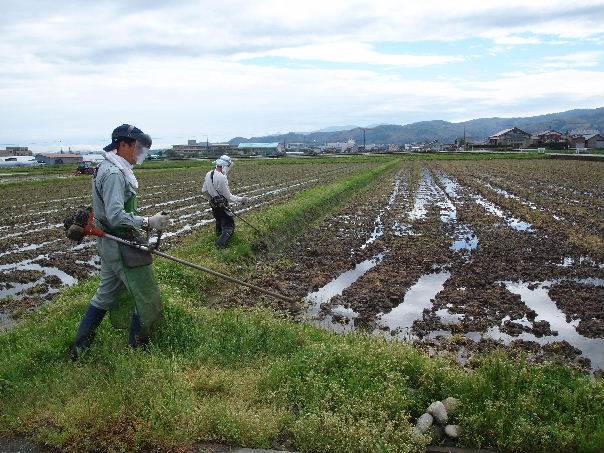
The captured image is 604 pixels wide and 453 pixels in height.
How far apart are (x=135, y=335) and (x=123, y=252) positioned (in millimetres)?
874

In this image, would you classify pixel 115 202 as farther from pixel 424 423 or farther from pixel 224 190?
pixel 224 190

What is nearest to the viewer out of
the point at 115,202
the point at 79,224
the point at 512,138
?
the point at 115,202

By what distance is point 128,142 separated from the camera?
4984 mm

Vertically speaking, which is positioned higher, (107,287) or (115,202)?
(115,202)

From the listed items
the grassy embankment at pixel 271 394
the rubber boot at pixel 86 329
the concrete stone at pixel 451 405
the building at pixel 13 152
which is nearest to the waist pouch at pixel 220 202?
the grassy embankment at pixel 271 394

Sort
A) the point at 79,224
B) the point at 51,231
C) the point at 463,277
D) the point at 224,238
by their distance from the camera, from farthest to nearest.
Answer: the point at 51,231 < the point at 224,238 < the point at 463,277 < the point at 79,224

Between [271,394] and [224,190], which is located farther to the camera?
[224,190]

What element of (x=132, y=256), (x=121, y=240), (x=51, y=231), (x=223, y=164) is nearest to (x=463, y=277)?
(x=223, y=164)

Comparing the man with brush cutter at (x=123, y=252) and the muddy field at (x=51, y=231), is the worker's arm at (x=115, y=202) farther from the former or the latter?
the muddy field at (x=51, y=231)

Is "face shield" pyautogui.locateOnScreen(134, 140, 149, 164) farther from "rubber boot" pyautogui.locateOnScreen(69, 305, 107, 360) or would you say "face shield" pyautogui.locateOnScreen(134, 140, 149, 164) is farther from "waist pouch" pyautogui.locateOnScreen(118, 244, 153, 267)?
"rubber boot" pyautogui.locateOnScreen(69, 305, 107, 360)

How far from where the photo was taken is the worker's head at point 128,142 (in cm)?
494

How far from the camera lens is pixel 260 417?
4004 millimetres

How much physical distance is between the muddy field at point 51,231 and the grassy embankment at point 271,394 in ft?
10.9

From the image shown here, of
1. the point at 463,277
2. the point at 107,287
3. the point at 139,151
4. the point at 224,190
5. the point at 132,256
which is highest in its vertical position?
the point at 139,151
